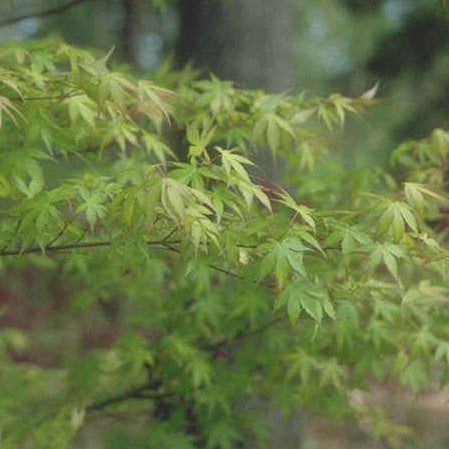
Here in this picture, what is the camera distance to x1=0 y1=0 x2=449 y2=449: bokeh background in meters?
4.21

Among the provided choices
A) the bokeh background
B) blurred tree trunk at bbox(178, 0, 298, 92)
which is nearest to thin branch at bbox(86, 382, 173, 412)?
the bokeh background

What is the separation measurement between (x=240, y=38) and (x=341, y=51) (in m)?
8.54

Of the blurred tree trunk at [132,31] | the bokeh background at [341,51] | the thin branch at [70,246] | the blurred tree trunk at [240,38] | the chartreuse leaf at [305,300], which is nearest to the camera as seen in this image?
the chartreuse leaf at [305,300]

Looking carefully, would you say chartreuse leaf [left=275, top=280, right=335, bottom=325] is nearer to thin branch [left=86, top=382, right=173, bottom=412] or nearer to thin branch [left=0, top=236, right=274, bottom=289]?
thin branch [left=0, top=236, right=274, bottom=289]

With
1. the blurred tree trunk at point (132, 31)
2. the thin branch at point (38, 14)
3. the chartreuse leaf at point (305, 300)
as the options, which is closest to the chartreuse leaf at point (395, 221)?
the chartreuse leaf at point (305, 300)

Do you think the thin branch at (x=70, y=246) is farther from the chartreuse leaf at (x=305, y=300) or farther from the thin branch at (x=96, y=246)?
the chartreuse leaf at (x=305, y=300)

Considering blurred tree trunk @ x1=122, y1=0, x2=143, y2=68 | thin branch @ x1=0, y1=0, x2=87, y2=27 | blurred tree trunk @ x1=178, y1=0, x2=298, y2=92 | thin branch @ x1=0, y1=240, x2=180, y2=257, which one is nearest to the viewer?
thin branch @ x1=0, y1=240, x2=180, y2=257

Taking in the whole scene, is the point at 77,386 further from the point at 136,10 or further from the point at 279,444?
the point at 136,10

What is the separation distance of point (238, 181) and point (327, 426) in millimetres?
7347

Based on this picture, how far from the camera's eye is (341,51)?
40.3ft

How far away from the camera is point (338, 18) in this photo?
1176cm

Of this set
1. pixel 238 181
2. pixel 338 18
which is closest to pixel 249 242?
pixel 238 181

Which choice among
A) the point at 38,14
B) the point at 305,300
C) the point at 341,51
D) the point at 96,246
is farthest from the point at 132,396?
the point at 341,51

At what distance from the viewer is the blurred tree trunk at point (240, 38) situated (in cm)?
403
